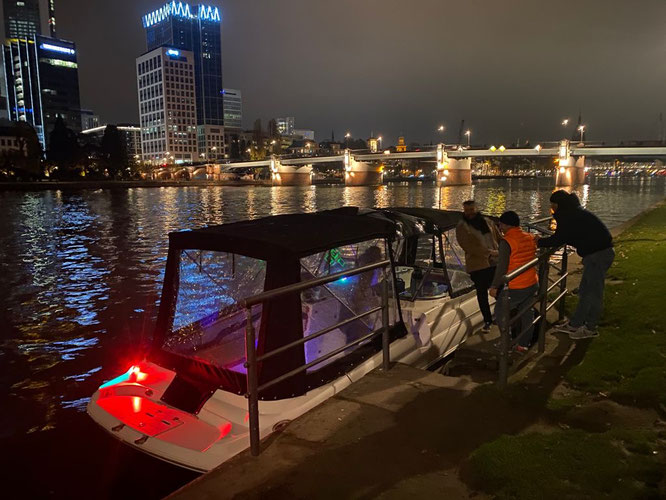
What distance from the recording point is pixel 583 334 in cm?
669

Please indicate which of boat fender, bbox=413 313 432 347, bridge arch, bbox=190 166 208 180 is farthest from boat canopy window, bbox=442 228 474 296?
bridge arch, bbox=190 166 208 180

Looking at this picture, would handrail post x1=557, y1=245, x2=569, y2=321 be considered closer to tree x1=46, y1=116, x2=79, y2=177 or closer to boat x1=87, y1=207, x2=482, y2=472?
boat x1=87, y1=207, x2=482, y2=472

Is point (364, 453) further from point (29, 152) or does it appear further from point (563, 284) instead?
point (29, 152)

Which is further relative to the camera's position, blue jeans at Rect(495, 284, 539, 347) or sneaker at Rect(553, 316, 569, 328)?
sneaker at Rect(553, 316, 569, 328)

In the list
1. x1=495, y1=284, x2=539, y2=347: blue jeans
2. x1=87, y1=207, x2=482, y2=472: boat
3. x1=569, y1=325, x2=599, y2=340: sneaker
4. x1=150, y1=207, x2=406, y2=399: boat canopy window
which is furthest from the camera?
x1=569, y1=325, x2=599, y2=340: sneaker

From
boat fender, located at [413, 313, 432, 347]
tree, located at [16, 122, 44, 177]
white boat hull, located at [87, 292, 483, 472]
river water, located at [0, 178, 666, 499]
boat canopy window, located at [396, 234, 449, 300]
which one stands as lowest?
river water, located at [0, 178, 666, 499]

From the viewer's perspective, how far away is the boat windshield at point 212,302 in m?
5.24

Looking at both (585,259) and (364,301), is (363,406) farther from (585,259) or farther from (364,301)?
(585,259)

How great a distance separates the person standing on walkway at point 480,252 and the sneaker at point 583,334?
1.14 metres

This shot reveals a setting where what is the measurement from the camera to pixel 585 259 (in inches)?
261

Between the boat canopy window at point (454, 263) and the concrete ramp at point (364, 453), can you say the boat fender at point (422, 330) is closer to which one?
the concrete ramp at point (364, 453)

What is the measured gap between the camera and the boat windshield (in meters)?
5.24

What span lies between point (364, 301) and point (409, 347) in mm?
944

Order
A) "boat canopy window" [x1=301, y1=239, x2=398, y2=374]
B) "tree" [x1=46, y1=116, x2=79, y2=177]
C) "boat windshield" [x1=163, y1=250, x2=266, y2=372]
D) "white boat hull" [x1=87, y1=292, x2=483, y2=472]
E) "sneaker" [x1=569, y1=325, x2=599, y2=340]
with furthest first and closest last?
"tree" [x1=46, y1=116, x2=79, y2=177] < "sneaker" [x1=569, y1=325, x2=599, y2=340] < "boat canopy window" [x1=301, y1=239, x2=398, y2=374] < "boat windshield" [x1=163, y1=250, x2=266, y2=372] < "white boat hull" [x1=87, y1=292, x2=483, y2=472]
